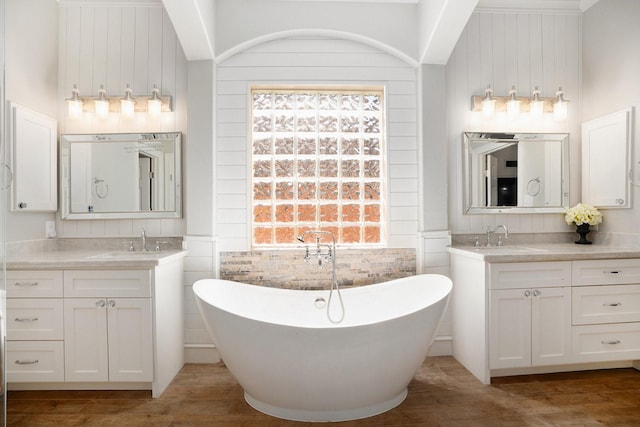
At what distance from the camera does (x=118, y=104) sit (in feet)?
9.76

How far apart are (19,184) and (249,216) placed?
1.63 metres

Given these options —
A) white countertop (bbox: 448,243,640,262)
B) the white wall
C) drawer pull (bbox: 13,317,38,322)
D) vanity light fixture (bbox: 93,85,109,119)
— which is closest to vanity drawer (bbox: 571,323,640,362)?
white countertop (bbox: 448,243,640,262)

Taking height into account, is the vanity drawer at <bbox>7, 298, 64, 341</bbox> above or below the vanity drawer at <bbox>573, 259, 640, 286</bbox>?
below

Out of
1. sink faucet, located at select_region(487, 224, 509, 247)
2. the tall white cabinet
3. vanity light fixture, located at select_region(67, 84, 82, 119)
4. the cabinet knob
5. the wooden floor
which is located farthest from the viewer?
sink faucet, located at select_region(487, 224, 509, 247)

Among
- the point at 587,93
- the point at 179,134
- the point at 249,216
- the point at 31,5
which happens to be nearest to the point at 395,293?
the point at 249,216

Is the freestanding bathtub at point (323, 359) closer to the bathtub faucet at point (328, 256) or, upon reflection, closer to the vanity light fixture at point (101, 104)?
the bathtub faucet at point (328, 256)

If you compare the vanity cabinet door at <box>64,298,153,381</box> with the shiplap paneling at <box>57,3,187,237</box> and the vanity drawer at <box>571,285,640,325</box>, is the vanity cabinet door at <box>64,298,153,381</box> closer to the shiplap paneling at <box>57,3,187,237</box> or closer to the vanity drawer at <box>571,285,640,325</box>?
the shiplap paneling at <box>57,3,187,237</box>

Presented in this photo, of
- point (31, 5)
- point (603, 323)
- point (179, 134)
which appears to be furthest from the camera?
point (179, 134)

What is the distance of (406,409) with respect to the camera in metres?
2.20

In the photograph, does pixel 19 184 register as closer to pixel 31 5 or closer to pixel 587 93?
pixel 31 5

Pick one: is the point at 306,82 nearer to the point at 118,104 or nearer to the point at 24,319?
the point at 118,104

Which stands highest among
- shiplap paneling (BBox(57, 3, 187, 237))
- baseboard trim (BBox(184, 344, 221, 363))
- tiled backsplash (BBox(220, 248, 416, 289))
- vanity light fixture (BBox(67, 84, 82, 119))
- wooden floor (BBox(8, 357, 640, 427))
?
shiplap paneling (BBox(57, 3, 187, 237))

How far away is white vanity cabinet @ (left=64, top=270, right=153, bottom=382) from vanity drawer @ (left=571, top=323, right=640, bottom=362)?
2.92 m

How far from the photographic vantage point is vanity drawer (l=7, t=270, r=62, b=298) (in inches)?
91.7
